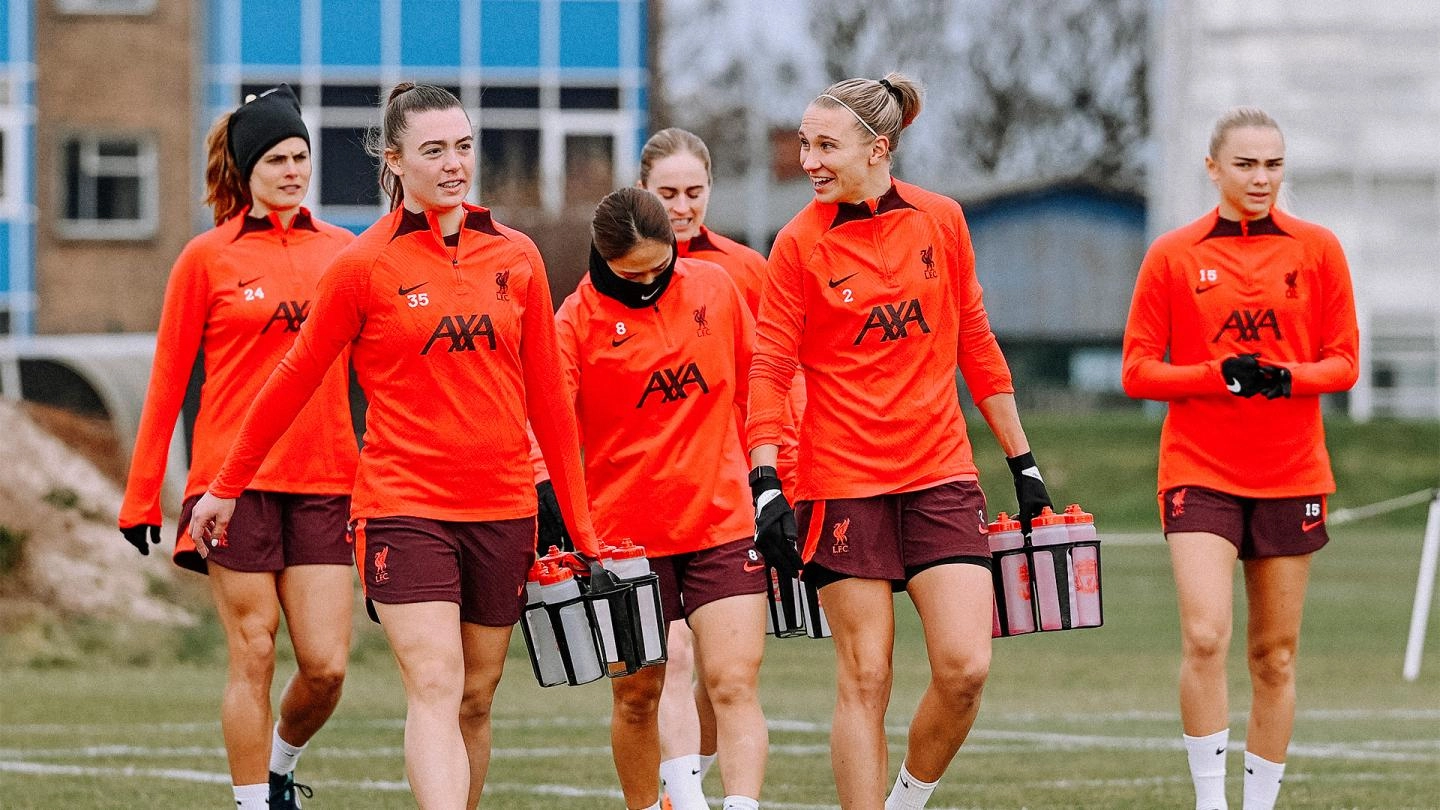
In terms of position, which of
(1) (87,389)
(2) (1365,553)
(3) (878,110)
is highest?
(3) (878,110)

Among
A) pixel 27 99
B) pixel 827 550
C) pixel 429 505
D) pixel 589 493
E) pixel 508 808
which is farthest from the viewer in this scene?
pixel 27 99

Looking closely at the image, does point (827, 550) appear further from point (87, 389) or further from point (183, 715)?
point (87, 389)

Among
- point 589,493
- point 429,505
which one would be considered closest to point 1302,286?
point 589,493

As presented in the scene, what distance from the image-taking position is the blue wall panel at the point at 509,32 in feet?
118

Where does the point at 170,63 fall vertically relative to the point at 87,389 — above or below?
above

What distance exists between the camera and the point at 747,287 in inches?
342

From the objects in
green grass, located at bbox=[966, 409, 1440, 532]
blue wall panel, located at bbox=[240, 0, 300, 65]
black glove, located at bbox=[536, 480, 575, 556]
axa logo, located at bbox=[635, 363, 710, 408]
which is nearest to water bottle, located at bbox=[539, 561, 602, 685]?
black glove, located at bbox=[536, 480, 575, 556]

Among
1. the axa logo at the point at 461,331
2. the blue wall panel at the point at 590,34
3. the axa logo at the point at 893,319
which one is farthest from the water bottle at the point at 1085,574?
the blue wall panel at the point at 590,34

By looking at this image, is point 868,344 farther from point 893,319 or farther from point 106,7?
point 106,7

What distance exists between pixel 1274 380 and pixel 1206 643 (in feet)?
3.00

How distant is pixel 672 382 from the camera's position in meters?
7.56

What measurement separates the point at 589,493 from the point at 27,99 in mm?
30630

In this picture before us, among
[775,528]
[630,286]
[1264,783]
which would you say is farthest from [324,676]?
[1264,783]

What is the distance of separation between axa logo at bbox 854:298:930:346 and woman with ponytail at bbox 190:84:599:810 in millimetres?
942
